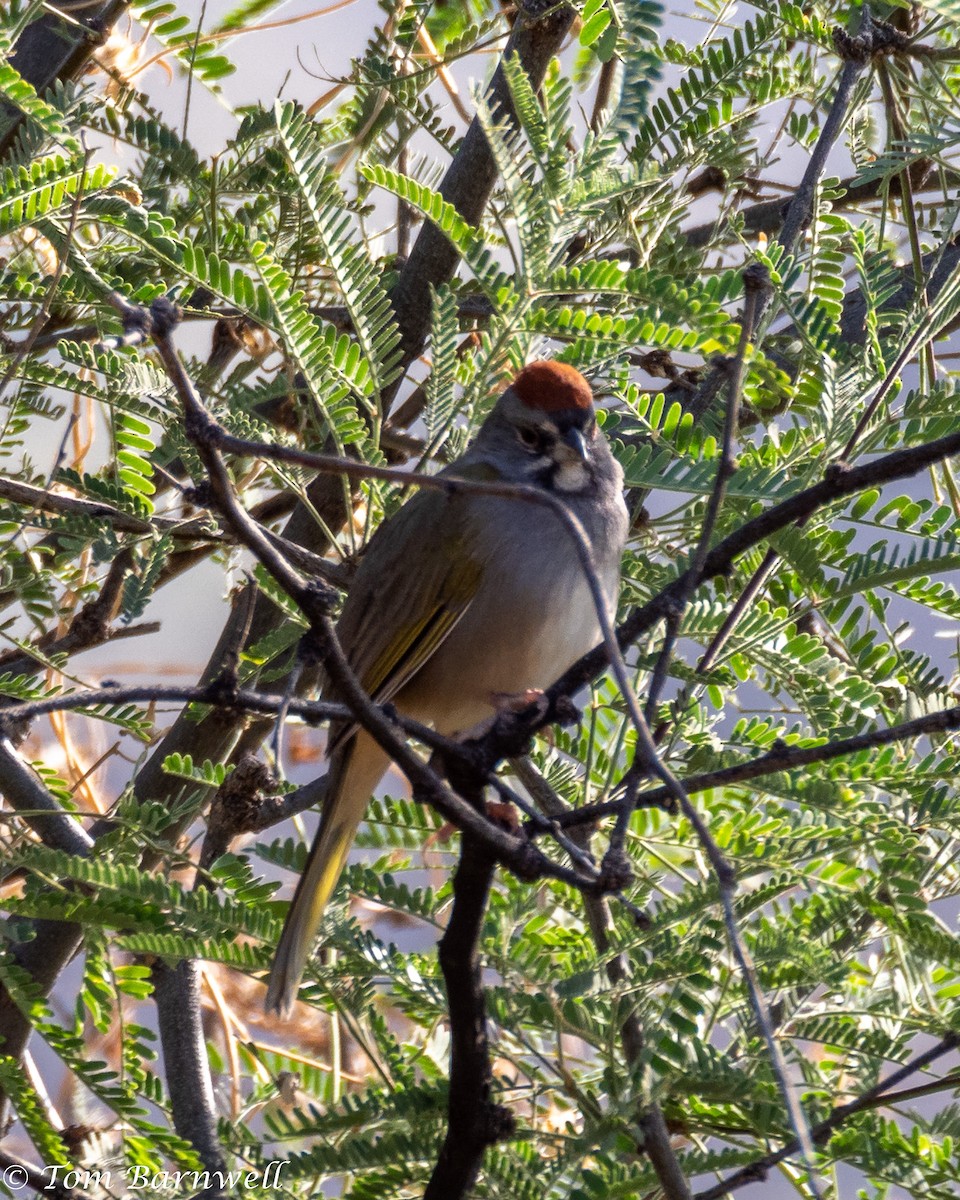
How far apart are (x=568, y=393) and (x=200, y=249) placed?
0.91 metres

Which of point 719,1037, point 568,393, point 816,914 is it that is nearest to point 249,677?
point 568,393

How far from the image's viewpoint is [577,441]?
3432 mm

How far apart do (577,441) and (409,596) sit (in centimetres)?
54

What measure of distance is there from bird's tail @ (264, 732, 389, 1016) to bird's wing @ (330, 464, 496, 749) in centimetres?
10

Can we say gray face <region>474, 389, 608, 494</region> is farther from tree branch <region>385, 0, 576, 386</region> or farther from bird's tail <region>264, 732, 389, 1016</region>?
bird's tail <region>264, 732, 389, 1016</region>

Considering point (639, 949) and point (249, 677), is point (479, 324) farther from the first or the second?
point (639, 949)

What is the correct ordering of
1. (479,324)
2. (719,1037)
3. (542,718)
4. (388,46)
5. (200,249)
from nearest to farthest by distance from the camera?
1. (542,718)
2. (200,249)
3. (388,46)
4. (479,324)
5. (719,1037)

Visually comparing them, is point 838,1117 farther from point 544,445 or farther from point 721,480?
point 544,445

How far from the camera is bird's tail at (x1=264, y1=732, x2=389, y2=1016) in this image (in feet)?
10.0

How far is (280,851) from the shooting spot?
3.19 m

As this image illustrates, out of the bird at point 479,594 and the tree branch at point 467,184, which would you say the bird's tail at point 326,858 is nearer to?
the bird at point 479,594

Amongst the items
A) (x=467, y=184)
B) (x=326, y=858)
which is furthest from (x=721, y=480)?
(x=467, y=184)

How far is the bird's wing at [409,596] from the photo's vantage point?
3.33m

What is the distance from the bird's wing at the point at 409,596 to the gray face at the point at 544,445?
0.25 meters
